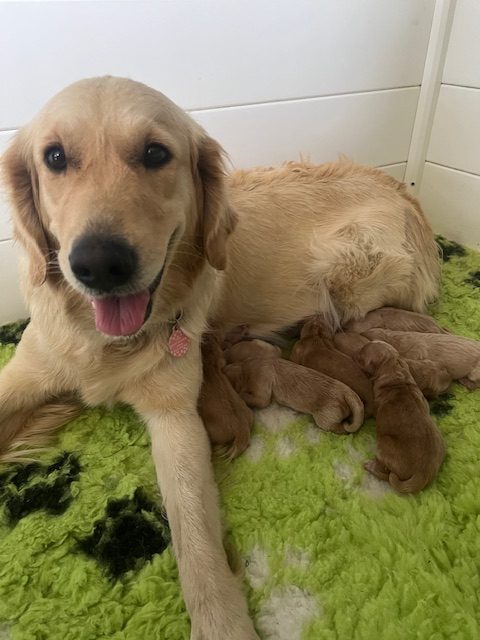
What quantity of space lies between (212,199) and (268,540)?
1.05 metres

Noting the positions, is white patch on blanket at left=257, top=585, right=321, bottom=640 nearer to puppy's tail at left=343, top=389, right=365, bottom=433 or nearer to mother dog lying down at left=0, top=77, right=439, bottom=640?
mother dog lying down at left=0, top=77, right=439, bottom=640

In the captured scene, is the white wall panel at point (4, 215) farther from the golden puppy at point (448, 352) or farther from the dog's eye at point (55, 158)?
the golden puppy at point (448, 352)

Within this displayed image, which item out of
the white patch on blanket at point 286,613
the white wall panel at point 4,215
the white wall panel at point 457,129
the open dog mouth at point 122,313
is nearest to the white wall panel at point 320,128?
the white wall panel at point 457,129

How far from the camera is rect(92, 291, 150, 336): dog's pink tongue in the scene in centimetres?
135

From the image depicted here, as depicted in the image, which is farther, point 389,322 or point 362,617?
point 389,322

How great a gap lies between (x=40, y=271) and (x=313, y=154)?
189 cm

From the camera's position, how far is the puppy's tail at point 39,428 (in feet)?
5.55

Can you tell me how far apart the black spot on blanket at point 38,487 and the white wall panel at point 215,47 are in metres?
1.34

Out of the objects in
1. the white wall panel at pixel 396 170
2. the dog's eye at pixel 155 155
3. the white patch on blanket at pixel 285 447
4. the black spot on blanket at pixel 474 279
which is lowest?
the black spot on blanket at pixel 474 279

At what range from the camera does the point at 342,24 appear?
8.48 ft

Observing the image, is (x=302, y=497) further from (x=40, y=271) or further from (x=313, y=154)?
(x=313, y=154)

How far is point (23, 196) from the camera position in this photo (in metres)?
1.53

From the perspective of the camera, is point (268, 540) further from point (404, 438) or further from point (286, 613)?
point (404, 438)

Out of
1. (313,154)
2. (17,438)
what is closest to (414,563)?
(17,438)
